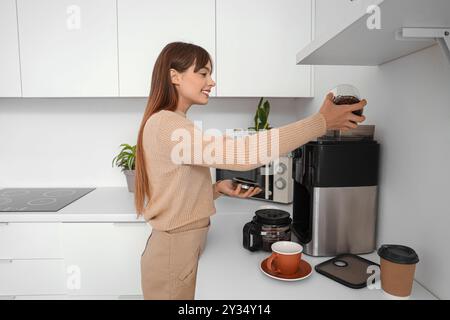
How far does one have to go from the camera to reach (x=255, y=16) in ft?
5.16

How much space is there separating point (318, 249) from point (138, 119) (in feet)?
4.78

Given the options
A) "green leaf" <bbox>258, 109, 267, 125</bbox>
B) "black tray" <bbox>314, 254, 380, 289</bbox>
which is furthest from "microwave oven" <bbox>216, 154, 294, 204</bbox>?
"black tray" <bbox>314, 254, 380, 289</bbox>

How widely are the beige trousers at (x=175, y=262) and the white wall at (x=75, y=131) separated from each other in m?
1.13

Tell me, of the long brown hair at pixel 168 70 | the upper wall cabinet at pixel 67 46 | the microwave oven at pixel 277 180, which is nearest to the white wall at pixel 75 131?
the upper wall cabinet at pixel 67 46

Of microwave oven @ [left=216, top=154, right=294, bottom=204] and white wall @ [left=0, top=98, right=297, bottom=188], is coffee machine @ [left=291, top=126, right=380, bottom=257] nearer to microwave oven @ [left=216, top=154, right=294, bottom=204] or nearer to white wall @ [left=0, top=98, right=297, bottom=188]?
microwave oven @ [left=216, top=154, right=294, bottom=204]

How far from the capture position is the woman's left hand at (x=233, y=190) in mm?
1052

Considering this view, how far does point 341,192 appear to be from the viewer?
880 mm

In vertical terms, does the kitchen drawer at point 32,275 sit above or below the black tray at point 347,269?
below

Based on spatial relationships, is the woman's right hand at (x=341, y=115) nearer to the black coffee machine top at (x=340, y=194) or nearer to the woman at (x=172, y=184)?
the black coffee machine top at (x=340, y=194)

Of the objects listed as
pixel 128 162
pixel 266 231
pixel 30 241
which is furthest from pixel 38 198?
pixel 266 231

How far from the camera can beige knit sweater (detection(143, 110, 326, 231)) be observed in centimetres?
74

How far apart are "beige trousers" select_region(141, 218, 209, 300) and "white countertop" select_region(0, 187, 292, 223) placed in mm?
509

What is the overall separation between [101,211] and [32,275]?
→ 1.55ft

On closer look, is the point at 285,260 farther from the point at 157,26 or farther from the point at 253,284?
the point at 157,26
